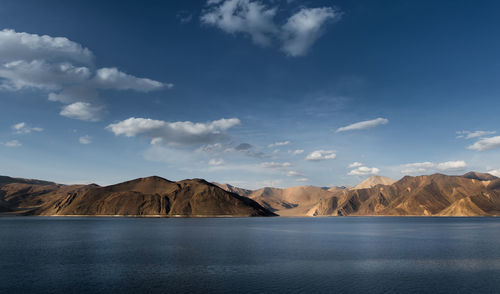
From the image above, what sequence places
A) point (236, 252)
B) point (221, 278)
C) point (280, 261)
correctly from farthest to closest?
point (236, 252) < point (280, 261) < point (221, 278)

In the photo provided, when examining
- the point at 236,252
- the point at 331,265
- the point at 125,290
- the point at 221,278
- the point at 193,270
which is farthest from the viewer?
the point at 236,252

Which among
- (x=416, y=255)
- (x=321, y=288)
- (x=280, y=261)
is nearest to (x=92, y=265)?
(x=280, y=261)

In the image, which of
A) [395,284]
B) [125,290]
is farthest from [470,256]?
[125,290]

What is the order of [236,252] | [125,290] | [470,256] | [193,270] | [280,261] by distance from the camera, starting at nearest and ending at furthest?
[125,290], [193,270], [280,261], [470,256], [236,252]

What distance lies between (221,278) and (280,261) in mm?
17259

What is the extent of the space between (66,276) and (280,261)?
33.9 meters

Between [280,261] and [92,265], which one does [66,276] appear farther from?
[280,261]

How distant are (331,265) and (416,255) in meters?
23.7

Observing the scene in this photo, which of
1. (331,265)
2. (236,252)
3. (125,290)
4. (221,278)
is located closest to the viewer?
(125,290)

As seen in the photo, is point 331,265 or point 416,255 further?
point 416,255

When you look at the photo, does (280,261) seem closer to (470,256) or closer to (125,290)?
(125,290)

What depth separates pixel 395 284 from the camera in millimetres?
44469

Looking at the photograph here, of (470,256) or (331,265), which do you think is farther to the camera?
(470,256)

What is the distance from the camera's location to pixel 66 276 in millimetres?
49531
